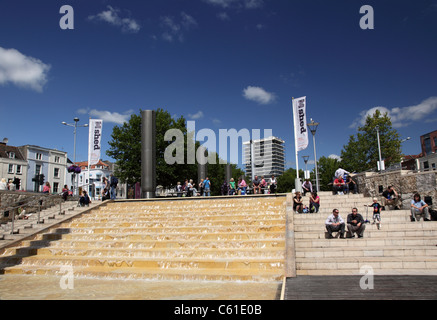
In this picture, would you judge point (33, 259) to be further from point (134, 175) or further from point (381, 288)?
point (134, 175)

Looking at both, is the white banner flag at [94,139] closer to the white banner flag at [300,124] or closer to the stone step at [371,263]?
the white banner flag at [300,124]

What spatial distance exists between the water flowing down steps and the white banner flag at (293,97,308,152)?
21.6 ft

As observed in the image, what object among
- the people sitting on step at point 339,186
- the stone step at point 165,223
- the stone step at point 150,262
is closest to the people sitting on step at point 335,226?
the stone step at point 165,223

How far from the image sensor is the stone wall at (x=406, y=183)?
12805mm

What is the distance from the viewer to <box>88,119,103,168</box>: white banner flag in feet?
83.6

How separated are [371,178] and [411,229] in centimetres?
583

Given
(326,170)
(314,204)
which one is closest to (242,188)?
(314,204)

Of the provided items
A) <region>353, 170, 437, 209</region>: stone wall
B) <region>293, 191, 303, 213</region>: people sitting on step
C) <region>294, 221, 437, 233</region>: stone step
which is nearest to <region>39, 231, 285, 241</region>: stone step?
<region>294, 221, 437, 233</region>: stone step

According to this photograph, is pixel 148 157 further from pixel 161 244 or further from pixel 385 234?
pixel 385 234

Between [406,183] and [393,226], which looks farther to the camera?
[406,183]

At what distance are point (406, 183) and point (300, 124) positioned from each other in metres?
8.19

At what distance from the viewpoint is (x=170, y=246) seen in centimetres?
1037

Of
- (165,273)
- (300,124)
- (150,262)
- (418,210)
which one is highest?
(300,124)

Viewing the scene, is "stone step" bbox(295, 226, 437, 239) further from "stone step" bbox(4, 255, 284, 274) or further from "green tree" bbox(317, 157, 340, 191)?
"green tree" bbox(317, 157, 340, 191)
